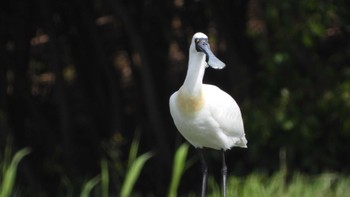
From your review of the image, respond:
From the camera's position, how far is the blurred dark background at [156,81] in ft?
28.7

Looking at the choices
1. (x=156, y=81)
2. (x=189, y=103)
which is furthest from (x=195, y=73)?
(x=156, y=81)

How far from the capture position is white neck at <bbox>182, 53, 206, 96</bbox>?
5.45 meters

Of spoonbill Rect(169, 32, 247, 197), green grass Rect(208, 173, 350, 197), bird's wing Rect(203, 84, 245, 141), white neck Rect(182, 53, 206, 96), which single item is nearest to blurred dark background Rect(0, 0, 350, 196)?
green grass Rect(208, 173, 350, 197)

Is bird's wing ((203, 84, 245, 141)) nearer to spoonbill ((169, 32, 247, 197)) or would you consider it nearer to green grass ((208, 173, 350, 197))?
spoonbill ((169, 32, 247, 197))

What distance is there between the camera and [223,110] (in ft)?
18.6

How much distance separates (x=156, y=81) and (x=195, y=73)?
209 inches

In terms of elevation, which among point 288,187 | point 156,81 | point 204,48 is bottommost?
point 288,187

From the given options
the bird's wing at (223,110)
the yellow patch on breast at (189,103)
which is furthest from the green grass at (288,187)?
the yellow patch on breast at (189,103)

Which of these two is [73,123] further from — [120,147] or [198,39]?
[198,39]

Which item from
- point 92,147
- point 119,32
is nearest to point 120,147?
point 92,147

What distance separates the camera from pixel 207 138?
5.72 meters

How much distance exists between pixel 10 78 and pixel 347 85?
389 centimetres

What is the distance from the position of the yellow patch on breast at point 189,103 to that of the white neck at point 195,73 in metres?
0.03

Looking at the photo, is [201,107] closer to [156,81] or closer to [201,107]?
[201,107]
